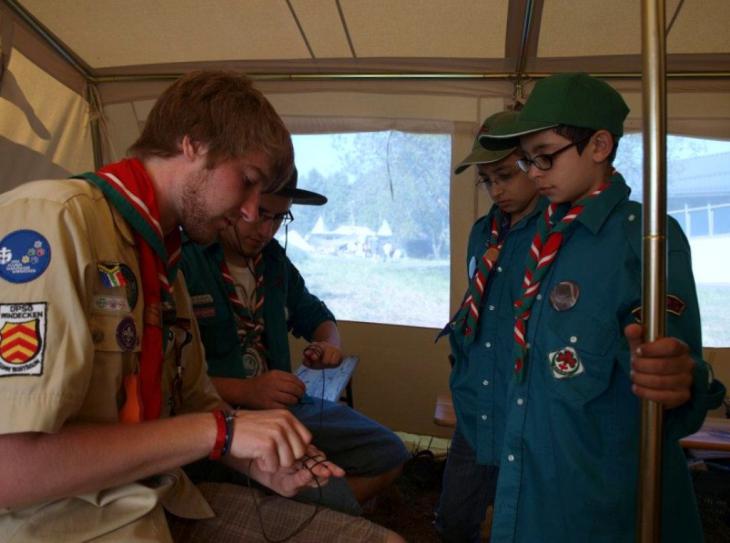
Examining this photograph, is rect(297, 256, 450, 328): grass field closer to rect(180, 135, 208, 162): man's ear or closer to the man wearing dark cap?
the man wearing dark cap

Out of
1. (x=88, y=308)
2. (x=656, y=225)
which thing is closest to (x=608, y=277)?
(x=656, y=225)

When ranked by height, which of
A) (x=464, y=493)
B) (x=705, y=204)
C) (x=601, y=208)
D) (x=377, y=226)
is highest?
(x=705, y=204)

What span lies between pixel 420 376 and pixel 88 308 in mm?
3098

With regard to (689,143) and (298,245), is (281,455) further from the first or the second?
(689,143)

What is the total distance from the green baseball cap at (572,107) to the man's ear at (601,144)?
0.05 feet

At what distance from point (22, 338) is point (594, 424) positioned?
1.32 m

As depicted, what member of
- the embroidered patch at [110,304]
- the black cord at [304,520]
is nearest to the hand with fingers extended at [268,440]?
the black cord at [304,520]

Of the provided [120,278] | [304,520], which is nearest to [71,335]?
[120,278]

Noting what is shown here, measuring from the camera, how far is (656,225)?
745 millimetres

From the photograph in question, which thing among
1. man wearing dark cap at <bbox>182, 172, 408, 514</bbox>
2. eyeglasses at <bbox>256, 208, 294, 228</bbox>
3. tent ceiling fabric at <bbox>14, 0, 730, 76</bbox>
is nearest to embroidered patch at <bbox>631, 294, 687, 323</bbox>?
man wearing dark cap at <bbox>182, 172, 408, 514</bbox>

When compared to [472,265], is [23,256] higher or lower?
lower

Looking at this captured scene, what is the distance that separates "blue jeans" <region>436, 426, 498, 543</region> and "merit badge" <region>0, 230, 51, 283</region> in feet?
6.37

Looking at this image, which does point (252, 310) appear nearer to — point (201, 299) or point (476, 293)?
point (201, 299)

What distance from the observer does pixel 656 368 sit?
879 millimetres
